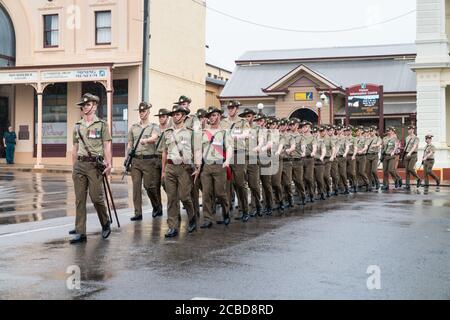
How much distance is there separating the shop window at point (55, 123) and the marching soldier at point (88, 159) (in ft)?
80.7

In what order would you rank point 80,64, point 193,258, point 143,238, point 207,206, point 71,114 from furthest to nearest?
point 71,114 → point 80,64 → point 207,206 → point 143,238 → point 193,258

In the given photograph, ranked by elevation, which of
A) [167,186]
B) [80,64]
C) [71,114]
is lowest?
[167,186]

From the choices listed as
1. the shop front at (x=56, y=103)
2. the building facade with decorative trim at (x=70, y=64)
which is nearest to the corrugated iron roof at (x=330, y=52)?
the building facade with decorative trim at (x=70, y=64)

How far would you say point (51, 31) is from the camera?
3391cm

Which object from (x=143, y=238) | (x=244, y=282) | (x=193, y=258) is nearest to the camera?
(x=244, y=282)

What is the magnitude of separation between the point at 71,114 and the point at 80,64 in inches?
141

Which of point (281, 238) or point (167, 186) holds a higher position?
point (167, 186)

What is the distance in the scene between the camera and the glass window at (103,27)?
33062 millimetres

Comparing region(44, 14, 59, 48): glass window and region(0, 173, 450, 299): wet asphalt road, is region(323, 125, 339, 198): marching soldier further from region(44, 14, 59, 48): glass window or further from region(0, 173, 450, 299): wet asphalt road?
region(44, 14, 59, 48): glass window

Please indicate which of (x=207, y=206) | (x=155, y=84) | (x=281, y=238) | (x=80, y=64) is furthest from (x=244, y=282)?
(x=155, y=84)

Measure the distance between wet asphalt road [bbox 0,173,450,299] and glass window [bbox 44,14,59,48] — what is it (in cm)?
2164
